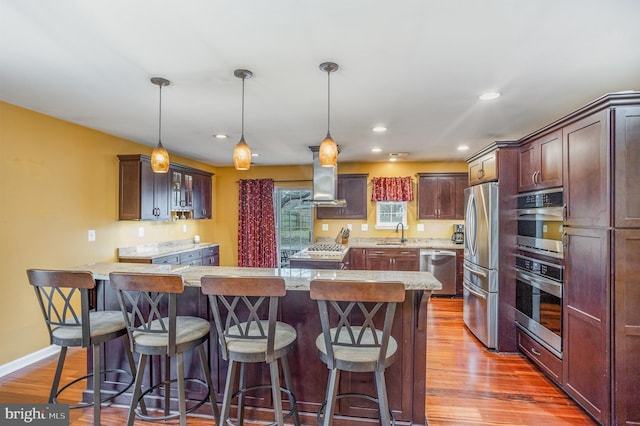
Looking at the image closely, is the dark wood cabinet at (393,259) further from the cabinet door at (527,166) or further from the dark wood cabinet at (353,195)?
the cabinet door at (527,166)

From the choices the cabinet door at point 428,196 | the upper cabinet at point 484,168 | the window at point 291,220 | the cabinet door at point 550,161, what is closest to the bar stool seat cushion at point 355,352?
the cabinet door at point 550,161

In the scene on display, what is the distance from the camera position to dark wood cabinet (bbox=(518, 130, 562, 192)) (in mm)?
2637

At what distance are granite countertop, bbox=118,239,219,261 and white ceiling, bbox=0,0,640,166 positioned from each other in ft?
5.50

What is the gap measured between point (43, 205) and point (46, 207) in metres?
0.03

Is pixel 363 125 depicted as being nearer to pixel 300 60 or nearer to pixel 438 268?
pixel 300 60

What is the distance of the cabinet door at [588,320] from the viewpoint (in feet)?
6.85

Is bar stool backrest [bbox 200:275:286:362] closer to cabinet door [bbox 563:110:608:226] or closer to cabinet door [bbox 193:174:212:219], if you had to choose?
cabinet door [bbox 563:110:608:226]

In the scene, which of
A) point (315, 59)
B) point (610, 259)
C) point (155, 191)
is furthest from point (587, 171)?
point (155, 191)

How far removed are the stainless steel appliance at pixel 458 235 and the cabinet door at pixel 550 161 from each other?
3081mm

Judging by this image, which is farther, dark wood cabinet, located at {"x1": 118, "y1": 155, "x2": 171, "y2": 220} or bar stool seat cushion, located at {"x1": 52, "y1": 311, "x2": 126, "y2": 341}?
dark wood cabinet, located at {"x1": 118, "y1": 155, "x2": 171, "y2": 220}

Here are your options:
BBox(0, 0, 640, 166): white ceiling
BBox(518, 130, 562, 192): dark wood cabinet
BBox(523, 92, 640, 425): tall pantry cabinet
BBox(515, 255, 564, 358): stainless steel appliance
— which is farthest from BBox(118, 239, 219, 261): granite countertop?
BBox(523, 92, 640, 425): tall pantry cabinet

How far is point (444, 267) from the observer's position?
5.48 metres

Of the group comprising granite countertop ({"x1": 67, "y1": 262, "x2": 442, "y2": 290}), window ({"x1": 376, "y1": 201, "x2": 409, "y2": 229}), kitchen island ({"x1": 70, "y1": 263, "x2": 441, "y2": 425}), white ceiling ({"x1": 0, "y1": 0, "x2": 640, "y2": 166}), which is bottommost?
kitchen island ({"x1": 70, "y1": 263, "x2": 441, "y2": 425})

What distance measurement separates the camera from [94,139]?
12.8 feet
